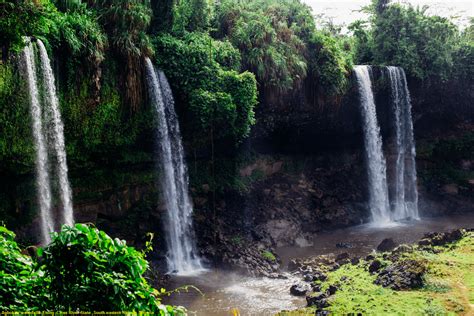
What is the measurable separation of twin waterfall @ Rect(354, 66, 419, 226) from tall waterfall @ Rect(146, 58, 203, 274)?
1172cm

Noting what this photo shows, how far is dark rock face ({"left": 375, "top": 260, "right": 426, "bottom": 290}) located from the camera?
1469cm

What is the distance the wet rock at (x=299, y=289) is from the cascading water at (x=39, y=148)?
8435 millimetres

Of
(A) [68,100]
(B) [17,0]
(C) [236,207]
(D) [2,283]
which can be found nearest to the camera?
(D) [2,283]

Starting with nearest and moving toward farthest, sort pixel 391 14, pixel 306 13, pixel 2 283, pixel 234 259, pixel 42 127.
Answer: pixel 2 283, pixel 42 127, pixel 234 259, pixel 306 13, pixel 391 14

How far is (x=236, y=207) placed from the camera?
23.1 meters

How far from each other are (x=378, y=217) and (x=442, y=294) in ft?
43.6

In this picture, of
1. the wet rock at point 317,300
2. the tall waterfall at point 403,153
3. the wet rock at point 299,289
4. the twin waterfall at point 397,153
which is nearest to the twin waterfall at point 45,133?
the wet rock at point 299,289

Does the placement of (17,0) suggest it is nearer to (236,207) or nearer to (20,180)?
(20,180)

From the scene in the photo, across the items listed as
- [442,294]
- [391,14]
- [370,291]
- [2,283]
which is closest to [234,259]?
[370,291]

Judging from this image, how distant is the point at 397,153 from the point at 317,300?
1667 cm

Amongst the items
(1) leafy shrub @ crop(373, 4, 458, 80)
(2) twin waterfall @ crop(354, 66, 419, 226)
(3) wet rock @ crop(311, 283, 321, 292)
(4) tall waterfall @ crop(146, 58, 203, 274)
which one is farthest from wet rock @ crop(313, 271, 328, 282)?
(1) leafy shrub @ crop(373, 4, 458, 80)

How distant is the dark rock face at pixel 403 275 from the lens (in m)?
14.7

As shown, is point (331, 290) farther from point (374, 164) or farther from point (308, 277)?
point (374, 164)

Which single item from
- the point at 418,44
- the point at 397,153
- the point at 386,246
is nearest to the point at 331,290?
the point at 386,246
